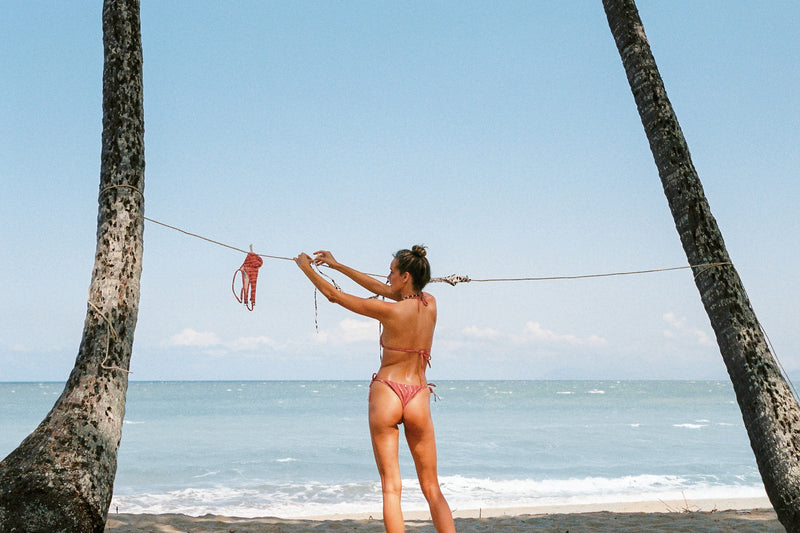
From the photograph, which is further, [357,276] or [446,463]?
[446,463]

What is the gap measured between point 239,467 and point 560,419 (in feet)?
60.6

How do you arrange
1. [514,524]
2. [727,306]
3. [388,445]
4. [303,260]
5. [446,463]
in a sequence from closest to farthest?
[388,445] < [303,260] < [727,306] < [514,524] < [446,463]

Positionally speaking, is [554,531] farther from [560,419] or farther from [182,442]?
[560,419]

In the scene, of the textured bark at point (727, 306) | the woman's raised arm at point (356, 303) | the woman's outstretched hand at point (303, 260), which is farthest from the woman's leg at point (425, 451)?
the textured bark at point (727, 306)

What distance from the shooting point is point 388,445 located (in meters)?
3.57

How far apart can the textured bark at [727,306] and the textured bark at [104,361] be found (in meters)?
3.69

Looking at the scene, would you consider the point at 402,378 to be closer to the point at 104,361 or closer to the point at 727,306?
the point at 104,361

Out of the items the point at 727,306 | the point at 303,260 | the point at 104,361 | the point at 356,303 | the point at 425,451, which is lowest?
the point at 425,451

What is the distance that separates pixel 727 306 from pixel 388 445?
8.26 feet

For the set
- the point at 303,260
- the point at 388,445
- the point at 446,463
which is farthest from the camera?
the point at 446,463

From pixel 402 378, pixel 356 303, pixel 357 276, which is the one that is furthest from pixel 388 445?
pixel 357 276

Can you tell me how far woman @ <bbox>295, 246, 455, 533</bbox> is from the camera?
3.58 metres

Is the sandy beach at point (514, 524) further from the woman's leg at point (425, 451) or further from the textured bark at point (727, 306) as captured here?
the woman's leg at point (425, 451)

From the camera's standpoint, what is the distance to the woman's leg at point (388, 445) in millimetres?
3502
